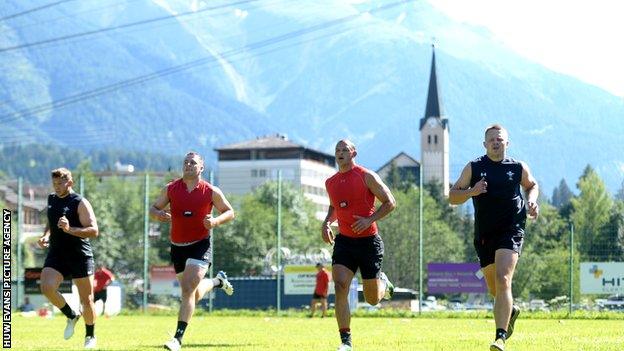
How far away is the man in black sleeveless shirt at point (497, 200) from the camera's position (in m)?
12.7

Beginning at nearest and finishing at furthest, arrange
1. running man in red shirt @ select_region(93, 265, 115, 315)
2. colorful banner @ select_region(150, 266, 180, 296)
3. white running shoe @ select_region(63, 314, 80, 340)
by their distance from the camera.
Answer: white running shoe @ select_region(63, 314, 80, 340) < running man in red shirt @ select_region(93, 265, 115, 315) < colorful banner @ select_region(150, 266, 180, 296)

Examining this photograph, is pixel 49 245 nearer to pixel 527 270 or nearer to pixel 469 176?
pixel 469 176

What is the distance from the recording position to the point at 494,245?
12797 millimetres

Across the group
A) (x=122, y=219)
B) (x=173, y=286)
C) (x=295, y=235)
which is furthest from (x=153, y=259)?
(x=173, y=286)

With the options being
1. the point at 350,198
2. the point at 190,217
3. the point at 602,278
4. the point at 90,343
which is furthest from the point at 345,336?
the point at 602,278

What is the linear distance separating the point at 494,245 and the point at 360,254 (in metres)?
1.50

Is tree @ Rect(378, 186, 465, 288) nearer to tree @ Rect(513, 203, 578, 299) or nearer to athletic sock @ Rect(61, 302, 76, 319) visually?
tree @ Rect(513, 203, 578, 299)

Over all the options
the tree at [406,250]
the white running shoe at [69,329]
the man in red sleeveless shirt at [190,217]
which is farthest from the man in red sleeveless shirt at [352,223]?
the tree at [406,250]

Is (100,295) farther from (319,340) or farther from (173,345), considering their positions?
(173,345)

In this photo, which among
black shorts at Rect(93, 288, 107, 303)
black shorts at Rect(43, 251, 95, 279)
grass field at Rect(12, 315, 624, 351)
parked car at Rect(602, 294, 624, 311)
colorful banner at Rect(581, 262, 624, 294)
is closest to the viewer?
grass field at Rect(12, 315, 624, 351)

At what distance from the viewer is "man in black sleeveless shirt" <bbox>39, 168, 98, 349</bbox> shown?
594 inches

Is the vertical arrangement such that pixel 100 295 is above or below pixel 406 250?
below

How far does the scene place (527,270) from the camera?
4600 centimetres

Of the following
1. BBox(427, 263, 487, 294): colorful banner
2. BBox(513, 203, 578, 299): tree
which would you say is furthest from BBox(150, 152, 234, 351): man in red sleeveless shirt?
BBox(427, 263, 487, 294): colorful banner
